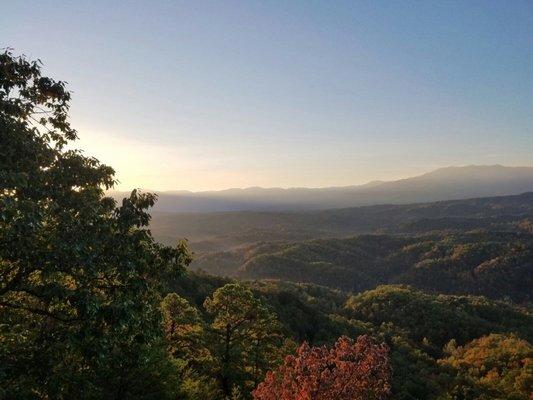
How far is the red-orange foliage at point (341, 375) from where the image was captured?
13.2 meters

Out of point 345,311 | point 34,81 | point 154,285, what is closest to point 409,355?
point 345,311

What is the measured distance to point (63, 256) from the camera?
1073 centimetres

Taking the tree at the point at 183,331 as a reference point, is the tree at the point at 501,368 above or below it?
below

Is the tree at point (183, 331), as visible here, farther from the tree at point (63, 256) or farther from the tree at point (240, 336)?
the tree at point (63, 256)

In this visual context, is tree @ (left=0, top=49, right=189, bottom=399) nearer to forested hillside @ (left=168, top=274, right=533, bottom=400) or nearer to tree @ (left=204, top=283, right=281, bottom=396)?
tree @ (left=204, top=283, right=281, bottom=396)

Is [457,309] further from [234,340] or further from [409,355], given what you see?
[234,340]

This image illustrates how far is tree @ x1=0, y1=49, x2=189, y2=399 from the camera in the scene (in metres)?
10.5

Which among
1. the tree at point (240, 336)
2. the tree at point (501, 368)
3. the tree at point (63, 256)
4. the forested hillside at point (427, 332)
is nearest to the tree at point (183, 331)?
the tree at point (240, 336)

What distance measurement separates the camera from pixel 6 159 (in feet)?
36.8

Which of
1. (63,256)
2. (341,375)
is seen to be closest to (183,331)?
(341,375)

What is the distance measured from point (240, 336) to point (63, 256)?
65.9ft

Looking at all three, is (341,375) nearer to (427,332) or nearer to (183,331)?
(183,331)

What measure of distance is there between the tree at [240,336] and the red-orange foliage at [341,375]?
46.7 feet

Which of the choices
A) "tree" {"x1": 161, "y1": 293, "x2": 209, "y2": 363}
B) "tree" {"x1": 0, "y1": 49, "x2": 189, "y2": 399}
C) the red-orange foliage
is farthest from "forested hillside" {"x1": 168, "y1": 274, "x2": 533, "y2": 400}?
"tree" {"x1": 0, "y1": 49, "x2": 189, "y2": 399}
